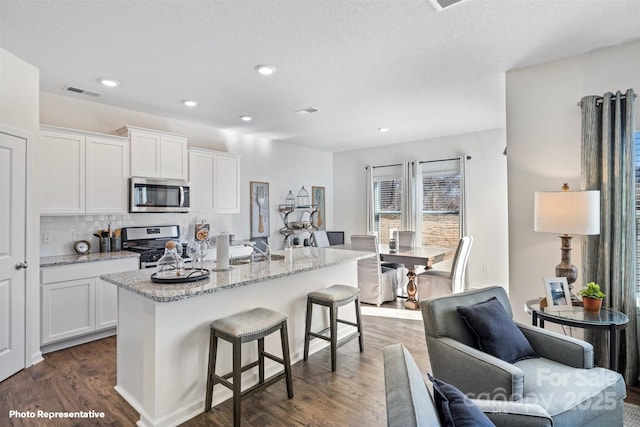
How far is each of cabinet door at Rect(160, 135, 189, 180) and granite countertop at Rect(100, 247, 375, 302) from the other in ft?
6.52

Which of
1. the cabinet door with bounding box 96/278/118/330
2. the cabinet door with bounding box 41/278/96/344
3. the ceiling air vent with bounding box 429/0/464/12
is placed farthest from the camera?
the cabinet door with bounding box 96/278/118/330

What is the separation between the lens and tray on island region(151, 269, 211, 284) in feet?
7.18

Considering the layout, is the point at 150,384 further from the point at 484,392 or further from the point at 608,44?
the point at 608,44

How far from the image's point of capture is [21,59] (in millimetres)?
2803

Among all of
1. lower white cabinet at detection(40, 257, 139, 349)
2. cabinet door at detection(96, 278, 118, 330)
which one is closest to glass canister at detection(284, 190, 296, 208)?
lower white cabinet at detection(40, 257, 139, 349)

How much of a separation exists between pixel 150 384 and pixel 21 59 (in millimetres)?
2887

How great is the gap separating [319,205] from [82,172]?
14.6 feet

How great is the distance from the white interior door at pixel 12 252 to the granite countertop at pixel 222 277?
1.07m

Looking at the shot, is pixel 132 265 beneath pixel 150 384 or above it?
above

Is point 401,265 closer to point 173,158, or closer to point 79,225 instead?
point 173,158

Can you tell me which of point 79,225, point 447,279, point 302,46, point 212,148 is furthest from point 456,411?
point 212,148

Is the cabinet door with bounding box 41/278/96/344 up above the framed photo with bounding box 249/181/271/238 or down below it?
below

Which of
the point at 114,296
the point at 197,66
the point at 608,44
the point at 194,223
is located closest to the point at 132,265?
the point at 114,296

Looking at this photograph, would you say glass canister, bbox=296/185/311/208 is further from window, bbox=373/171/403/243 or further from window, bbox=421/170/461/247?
window, bbox=421/170/461/247
